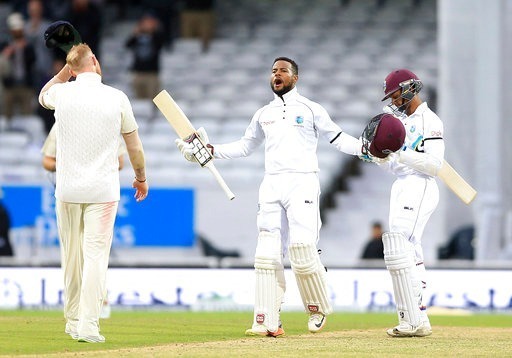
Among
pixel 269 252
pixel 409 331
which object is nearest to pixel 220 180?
pixel 269 252

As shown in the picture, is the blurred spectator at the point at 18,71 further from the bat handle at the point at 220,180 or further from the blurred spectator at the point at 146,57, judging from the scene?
the bat handle at the point at 220,180

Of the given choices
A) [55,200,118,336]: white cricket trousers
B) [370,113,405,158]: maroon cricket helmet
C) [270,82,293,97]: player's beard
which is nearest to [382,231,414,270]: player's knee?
[370,113,405,158]: maroon cricket helmet

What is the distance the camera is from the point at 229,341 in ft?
33.8

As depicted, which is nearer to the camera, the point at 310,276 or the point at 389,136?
the point at 389,136

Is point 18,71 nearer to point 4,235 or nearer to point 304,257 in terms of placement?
point 4,235

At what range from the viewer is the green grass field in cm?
938

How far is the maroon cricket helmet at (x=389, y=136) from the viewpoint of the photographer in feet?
34.0

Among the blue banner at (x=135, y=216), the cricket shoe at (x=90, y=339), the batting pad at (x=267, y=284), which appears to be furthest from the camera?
the blue banner at (x=135, y=216)

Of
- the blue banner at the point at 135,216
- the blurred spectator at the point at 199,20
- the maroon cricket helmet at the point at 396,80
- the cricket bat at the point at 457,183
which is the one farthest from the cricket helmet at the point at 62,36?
the blurred spectator at the point at 199,20

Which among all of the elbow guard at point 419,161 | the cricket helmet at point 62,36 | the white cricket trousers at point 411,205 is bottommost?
the white cricket trousers at point 411,205

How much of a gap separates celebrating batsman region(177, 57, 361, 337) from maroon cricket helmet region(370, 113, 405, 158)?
53 centimetres

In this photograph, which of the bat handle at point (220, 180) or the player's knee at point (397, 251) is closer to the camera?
the player's knee at point (397, 251)

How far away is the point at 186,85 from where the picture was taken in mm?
23234

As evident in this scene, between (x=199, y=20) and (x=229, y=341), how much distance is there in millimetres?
14300
